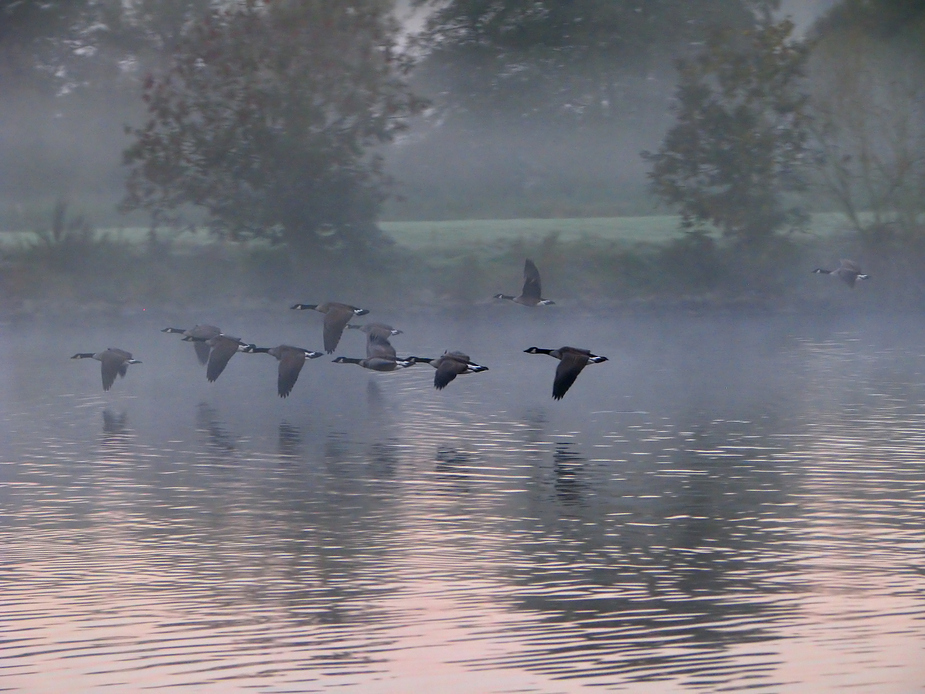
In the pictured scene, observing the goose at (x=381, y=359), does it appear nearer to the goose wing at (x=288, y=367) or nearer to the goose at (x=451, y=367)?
the goose wing at (x=288, y=367)

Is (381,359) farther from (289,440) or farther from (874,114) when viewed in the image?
(874,114)

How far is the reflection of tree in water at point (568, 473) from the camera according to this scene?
1864 centimetres

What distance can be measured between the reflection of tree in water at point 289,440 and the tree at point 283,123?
19.0 metres

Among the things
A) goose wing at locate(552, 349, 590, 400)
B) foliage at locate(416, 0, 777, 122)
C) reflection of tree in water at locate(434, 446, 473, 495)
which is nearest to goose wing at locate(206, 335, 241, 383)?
reflection of tree in water at locate(434, 446, 473, 495)

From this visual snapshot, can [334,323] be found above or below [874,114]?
below

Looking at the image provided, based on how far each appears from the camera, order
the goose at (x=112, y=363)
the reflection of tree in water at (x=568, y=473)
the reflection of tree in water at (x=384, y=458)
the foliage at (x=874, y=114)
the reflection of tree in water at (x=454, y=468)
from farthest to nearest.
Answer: the foliage at (x=874, y=114), the goose at (x=112, y=363), the reflection of tree in water at (x=384, y=458), the reflection of tree in water at (x=454, y=468), the reflection of tree in water at (x=568, y=473)

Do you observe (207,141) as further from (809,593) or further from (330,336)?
(809,593)

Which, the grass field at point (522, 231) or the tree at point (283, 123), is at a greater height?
the tree at point (283, 123)

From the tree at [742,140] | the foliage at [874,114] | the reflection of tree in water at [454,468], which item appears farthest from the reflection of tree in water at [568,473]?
the foliage at [874,114]

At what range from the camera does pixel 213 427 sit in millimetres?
25094

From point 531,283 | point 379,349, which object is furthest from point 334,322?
point 531,283

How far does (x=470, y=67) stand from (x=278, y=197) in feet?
65.2

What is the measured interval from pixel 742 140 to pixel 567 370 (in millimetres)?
27709

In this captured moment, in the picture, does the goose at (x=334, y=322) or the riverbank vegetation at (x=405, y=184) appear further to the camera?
the riverbank vegetation at (x=405, y=184)
